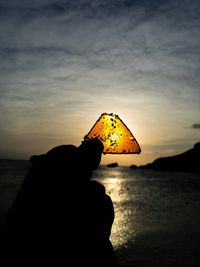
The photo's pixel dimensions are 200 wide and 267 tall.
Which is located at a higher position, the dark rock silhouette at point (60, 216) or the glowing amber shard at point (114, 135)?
the glowing amber shard at point (114, 135)

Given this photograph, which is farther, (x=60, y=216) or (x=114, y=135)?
(x=114, y=135)

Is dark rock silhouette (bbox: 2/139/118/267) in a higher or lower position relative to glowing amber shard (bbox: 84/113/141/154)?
lower

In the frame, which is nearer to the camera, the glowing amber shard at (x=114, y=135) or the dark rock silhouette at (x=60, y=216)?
the dark rock silhouette at (x=60, y=216)

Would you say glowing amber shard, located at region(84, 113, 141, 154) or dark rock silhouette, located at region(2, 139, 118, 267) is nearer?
dark rock silhouette, located at region(2, 139, 118, 267)

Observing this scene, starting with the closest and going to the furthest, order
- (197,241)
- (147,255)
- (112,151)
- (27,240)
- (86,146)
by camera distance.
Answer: (27,240)
(86,146)
(112,151)
(147,255)
(197,241)

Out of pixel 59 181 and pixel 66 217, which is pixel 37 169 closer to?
pixel 59 181

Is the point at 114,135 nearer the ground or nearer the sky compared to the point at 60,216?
nearer the sky

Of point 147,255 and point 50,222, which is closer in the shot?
point 50,222

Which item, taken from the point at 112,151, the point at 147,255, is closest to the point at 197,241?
the point at 147,255
